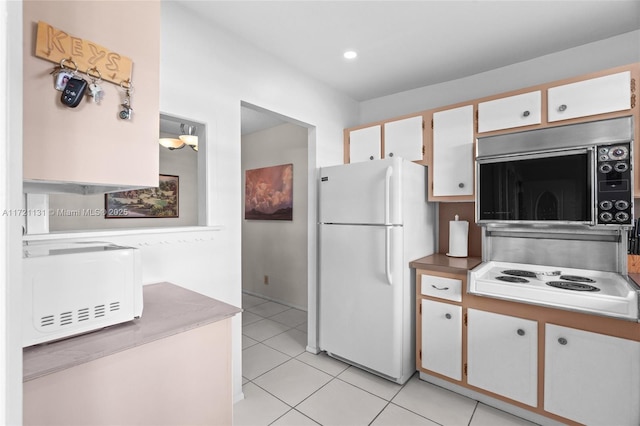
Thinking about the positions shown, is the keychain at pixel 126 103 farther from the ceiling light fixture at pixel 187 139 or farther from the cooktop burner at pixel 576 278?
the cooktop burner at pixel 576 278

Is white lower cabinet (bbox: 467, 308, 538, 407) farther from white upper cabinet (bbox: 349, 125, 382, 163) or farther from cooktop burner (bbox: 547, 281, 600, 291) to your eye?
white upper cabinet (bbox: 349, 125, 382, 163)

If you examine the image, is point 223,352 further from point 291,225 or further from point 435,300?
point 291,225

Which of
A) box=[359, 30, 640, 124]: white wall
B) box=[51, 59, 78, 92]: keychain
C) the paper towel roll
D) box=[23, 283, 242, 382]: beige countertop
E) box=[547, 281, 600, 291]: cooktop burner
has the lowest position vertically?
box=[547, 281, 600, 291]: cooktop burner

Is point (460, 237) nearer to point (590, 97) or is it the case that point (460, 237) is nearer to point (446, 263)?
point (446, 263)

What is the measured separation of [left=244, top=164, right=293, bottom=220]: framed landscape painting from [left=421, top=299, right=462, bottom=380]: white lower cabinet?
2341 mm

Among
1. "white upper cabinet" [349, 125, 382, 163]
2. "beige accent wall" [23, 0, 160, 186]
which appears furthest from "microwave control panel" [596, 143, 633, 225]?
"beige accent wall" [23, 0, 160, 186]

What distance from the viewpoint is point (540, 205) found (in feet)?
6.84

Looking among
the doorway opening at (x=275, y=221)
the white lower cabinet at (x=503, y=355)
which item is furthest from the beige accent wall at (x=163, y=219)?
the white lower cabinet at (x=503, y=355)

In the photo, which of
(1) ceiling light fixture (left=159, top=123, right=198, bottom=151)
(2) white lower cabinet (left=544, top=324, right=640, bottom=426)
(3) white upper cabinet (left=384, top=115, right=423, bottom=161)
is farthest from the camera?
(3) white upper cabinet (left=384, top=115, right=423, bottom=161)

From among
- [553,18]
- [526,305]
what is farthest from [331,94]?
[526,305]

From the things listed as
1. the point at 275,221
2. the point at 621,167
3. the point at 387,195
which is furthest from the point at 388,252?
the point at 275,221

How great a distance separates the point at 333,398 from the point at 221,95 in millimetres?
2209

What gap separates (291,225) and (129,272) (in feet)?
9.98

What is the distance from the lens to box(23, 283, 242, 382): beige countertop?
0.87 meters
